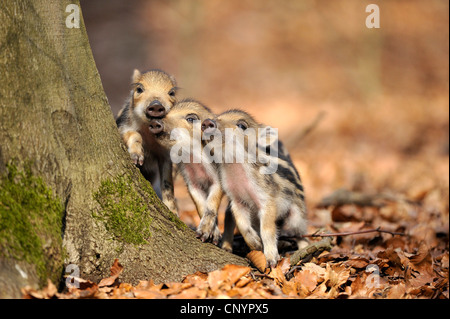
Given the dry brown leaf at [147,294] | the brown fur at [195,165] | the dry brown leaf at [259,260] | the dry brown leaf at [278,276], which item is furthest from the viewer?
the brown fur at [195,165]

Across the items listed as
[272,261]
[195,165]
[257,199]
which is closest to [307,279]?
[272,261]

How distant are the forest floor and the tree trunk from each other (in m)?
0.14

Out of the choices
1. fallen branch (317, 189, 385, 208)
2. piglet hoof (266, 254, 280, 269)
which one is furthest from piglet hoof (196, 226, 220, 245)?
fallen branch (317, 189, 385, 208)

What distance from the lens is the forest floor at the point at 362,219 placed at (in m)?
3.71

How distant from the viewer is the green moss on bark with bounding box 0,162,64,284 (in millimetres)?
3096

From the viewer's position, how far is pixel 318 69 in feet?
58.4

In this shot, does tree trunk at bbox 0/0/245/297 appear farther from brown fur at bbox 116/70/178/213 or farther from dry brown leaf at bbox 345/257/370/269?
brown fur at bbox 116/70/178/213

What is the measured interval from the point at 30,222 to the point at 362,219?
15.5 feet

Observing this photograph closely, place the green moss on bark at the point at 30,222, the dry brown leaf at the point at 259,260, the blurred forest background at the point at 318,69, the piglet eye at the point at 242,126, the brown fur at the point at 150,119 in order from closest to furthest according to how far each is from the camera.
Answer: the green moss on bark at the point at 30,222 < the dry brown leaf at the point at 259,260 < the piglet eye at the point at 242,126 < the brown fur at the point at 150,119 < the blurred forest background at the point at 318,69

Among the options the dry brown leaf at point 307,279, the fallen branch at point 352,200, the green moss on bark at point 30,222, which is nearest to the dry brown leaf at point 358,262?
the dry brown leaf at point 307,279

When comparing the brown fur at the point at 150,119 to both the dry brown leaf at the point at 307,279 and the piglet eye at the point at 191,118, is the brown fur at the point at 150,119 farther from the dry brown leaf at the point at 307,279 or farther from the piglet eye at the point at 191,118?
the dry brown leaf at the point at 307,279

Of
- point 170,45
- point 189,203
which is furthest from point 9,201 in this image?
point 170,45

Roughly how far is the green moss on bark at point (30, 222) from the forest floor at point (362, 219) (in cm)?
19

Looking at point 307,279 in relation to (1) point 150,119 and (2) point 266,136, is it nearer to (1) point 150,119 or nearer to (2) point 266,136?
(2) point 266,136
